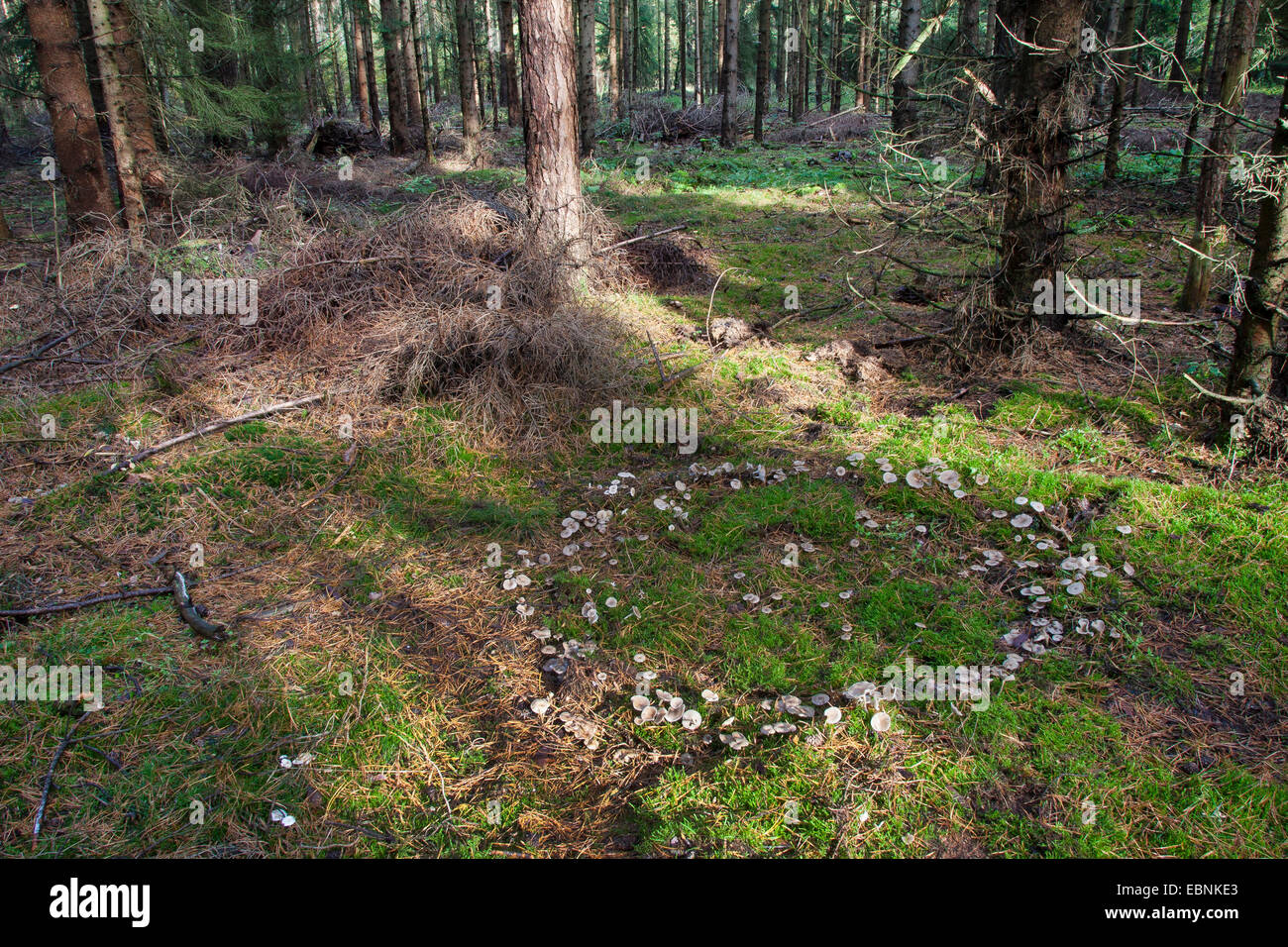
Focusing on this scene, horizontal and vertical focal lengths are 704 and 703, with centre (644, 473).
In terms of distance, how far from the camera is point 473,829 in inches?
107

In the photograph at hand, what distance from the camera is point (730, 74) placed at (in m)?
16.0

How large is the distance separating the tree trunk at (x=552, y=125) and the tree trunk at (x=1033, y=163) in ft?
12.8

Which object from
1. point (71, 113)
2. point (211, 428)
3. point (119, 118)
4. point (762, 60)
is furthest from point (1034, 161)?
point (762, 60)

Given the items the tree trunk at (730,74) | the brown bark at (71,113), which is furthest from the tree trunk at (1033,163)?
the tree trunk at (730,74)

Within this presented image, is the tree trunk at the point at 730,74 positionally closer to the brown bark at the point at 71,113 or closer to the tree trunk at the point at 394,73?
the tree trunk at the point at 394,73

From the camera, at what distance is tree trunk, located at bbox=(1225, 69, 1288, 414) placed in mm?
4199

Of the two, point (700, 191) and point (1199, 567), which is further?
point (700, 191)

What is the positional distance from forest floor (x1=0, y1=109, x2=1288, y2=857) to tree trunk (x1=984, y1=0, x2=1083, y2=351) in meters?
0.46

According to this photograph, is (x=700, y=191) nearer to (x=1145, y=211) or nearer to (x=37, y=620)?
(x=1145, y=211)

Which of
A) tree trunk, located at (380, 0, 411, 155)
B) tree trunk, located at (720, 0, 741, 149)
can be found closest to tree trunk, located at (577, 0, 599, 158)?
tree trunk, located at (720, 0, 741, 149)

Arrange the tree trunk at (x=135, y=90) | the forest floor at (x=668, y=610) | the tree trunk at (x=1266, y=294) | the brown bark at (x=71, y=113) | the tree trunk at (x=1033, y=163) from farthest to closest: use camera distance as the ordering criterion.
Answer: the tree trunk at (x=135, y=90) → the brown bark at (x=71, y=113) → the tree trunk at (x=1033, y=163) → the tree trunk at (x=1266, y=294) → the forest floor at (x=668, y=610)

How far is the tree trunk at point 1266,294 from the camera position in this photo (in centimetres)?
420

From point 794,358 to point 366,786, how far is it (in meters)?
4.89

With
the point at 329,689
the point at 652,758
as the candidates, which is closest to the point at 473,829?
the point at 652,758
